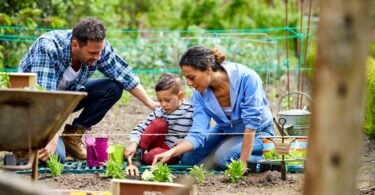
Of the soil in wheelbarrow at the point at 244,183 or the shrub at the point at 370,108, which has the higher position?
the shrub at the point at 370,108

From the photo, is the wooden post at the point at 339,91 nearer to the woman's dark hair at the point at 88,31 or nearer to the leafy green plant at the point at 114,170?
the leafy green plant at the point at 114,170

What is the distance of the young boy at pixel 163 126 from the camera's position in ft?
26.5

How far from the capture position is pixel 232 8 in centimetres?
1912

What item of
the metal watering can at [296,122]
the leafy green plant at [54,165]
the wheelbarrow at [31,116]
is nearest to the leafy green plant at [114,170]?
the leafy green plant at [54,165]

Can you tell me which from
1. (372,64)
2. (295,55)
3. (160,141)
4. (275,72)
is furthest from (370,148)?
(295,55)

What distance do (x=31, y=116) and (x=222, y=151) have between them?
259 centimetres

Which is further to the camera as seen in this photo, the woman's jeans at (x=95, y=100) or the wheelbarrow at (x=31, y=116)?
the woman's jeans at (x=95, y=100)

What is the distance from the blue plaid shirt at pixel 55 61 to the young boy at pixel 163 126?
655 millimetres

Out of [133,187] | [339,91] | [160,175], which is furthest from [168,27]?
[339,91]

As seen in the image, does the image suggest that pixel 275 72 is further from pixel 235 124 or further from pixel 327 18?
Answer: pixel 327 18

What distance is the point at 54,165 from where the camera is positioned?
7.80 m

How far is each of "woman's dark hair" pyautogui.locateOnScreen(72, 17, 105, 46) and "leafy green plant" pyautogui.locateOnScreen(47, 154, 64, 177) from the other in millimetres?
972

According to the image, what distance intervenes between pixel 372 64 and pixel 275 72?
423 centimetres

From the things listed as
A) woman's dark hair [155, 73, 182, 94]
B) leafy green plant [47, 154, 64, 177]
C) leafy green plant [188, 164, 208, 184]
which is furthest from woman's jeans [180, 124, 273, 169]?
leafy green plant [47, 154, 64, 177]
